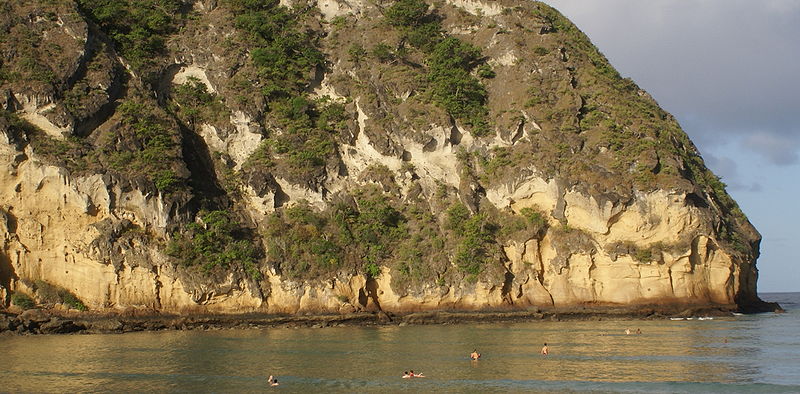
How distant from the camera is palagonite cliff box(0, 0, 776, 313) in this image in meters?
41.3

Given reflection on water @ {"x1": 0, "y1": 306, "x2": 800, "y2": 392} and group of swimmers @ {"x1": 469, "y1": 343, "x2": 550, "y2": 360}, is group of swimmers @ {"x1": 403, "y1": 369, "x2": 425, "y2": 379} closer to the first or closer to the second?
reflection on water @ {"x1": 0, "y1": 306, "x2": 800, "y2": 392}

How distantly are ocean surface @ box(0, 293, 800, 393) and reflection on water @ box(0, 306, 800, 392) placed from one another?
0.04 meters

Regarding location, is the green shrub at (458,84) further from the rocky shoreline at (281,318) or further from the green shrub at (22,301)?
the green shrub at (22,301)

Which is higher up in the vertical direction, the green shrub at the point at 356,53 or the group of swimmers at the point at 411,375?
the green shrub at the point at 356,53

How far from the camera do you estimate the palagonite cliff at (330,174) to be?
41.3 m

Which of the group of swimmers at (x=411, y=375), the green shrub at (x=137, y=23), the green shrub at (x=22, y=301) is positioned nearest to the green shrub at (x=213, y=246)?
the green shrub at (x=22, y=301)

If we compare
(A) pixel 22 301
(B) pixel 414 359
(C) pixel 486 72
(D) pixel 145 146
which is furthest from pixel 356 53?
(B) pixel 414 359

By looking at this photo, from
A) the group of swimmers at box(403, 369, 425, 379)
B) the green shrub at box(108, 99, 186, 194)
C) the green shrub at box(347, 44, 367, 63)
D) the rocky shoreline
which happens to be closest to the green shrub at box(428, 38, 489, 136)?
the green shrub at box(347, 44, 367, 63)

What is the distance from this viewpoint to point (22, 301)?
3891cm

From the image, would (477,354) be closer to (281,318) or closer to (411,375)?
(411,375)

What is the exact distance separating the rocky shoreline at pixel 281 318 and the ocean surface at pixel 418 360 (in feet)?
5.98

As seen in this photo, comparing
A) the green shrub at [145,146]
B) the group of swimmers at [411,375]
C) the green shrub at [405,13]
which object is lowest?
the group of swimmers at [411,375]

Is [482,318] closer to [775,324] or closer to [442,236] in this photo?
[442,236]

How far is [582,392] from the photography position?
21.7 m
